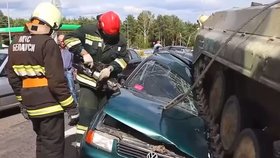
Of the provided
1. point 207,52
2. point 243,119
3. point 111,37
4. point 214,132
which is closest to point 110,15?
point 111,37

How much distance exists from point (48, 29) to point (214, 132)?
6.50ft

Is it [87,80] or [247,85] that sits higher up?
[247,85]

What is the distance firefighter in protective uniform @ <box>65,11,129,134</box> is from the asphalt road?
2.14 feet

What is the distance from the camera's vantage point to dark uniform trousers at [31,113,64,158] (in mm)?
4543

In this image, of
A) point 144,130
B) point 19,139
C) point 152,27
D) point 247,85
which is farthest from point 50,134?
point 152,27

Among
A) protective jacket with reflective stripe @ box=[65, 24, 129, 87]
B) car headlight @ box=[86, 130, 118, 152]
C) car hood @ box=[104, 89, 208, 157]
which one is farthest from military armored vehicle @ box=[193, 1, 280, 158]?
protective jacket with reflective stripe @ box=[65, 24, 129, 87]

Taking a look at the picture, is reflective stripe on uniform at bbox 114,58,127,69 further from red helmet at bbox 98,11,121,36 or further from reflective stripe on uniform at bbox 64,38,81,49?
reflective stripe on uniform at bbox 64,38,81,49

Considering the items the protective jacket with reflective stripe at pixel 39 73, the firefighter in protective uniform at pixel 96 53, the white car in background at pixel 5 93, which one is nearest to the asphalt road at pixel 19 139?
the white car in background at pixel 5 93

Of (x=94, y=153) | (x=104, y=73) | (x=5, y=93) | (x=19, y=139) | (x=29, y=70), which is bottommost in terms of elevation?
(x=19, y=139)

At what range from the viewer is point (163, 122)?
4.27 metres

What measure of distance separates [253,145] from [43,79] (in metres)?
1.96

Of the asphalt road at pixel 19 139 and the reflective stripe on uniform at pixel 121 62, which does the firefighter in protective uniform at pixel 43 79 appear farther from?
the reflective stripe on uniform at pixel 121 62

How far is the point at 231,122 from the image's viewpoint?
4.61 meters

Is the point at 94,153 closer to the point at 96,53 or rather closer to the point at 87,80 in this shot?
the point at 87,80
